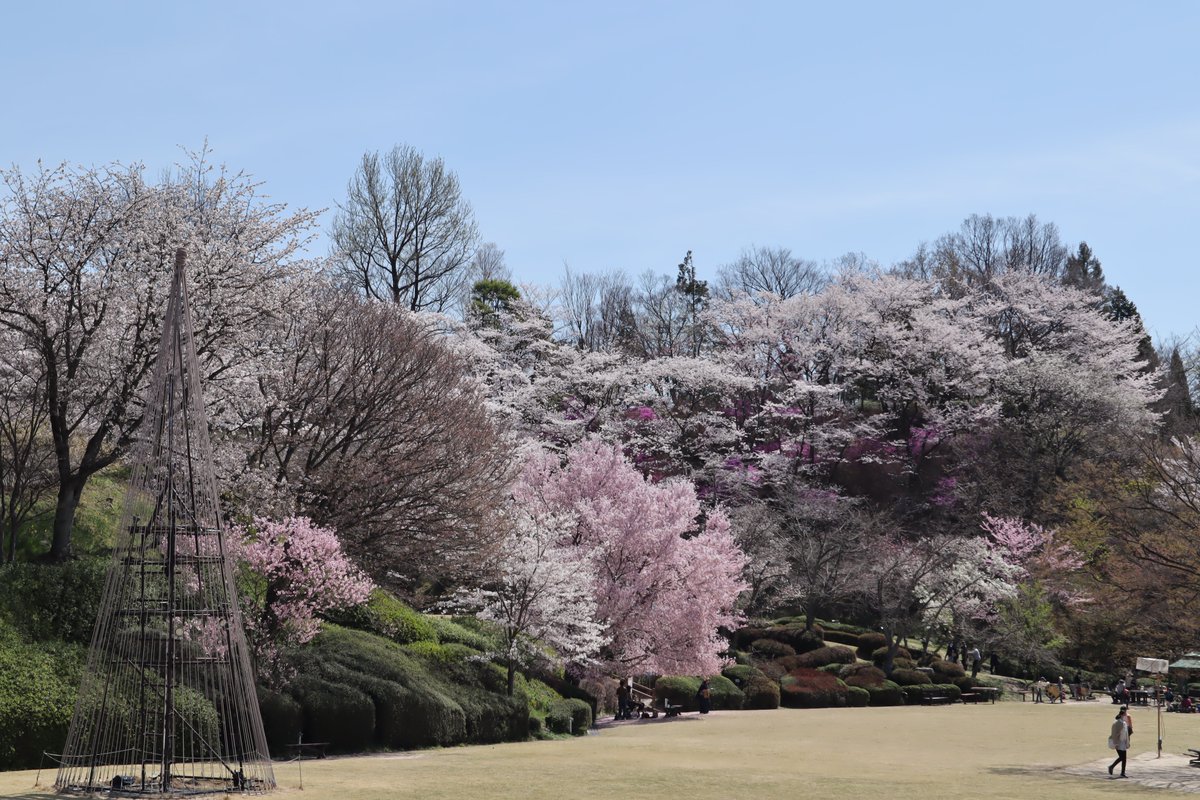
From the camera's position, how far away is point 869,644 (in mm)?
51500

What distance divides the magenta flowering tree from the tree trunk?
11.9 ft

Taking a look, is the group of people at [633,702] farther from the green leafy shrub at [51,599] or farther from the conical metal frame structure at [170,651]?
the green leafy shrub at [51,599]

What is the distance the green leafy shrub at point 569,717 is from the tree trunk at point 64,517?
1328 cm

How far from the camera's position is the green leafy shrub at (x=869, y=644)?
5138cm

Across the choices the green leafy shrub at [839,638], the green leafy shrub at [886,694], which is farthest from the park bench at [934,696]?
the green leafy shrub at [839,638]

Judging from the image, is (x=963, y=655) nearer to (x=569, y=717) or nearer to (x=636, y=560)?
(x=636, y=560)

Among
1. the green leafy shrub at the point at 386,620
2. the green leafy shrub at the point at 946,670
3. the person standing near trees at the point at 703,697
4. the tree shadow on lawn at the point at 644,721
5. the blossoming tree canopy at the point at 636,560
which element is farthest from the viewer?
the green leafy shrub at the point at 946,670

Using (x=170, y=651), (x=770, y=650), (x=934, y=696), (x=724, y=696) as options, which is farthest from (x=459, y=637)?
(x=934, y=696)

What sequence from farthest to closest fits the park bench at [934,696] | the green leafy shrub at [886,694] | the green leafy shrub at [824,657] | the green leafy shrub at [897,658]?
the green leafy shrub at [897,658] → the green leafy shrub at [824,657] → the park bench at [934,696] → the green leafy shrub at [886,694]

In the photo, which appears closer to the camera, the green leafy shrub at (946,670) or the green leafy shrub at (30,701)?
the green leafy shrub at (30,701)

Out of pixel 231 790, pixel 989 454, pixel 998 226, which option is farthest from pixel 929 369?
pixel 231 790

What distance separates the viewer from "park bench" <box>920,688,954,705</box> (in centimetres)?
4475

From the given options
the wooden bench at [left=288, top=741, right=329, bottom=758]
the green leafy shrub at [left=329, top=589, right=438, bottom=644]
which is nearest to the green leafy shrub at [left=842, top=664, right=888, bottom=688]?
the green leafy shrub at [left=329, top=589, right=438, bottom=644]

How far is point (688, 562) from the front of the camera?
38.2 m
